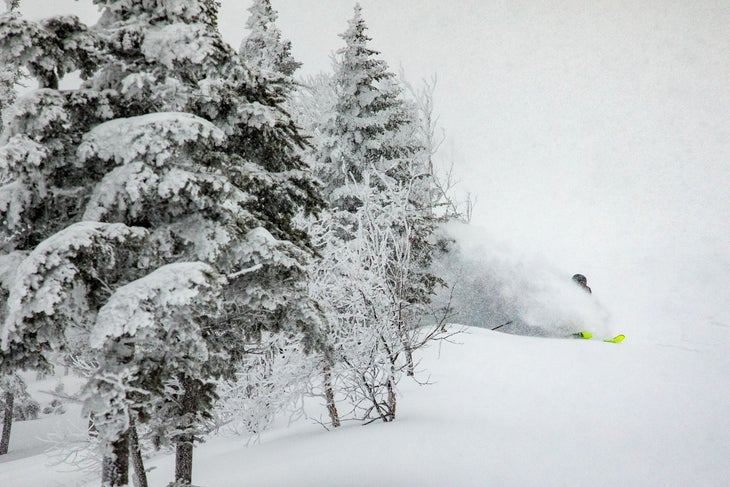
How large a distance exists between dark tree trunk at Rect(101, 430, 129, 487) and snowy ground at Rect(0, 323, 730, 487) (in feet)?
8.12

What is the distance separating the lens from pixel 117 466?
507cm

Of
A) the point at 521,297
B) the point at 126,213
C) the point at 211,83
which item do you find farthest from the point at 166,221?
the point at 521,297

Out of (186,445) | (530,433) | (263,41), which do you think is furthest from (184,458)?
(263,41)

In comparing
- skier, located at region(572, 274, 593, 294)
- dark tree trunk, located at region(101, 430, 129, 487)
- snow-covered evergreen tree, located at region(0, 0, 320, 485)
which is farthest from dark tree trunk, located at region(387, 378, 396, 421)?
skier, located at region(572, 274, 593, 294)

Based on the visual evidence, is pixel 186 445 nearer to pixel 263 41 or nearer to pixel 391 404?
pixel 391 404

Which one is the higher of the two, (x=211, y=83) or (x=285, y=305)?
(x=211, y=83)

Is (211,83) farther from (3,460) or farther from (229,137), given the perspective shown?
(3,460)

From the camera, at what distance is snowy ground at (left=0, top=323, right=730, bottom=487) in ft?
20.8

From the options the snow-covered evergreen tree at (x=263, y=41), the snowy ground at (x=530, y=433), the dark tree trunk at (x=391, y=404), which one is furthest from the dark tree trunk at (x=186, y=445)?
the snow-covered evergreen tree at (x=263, y=41)

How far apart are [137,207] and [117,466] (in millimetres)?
2893

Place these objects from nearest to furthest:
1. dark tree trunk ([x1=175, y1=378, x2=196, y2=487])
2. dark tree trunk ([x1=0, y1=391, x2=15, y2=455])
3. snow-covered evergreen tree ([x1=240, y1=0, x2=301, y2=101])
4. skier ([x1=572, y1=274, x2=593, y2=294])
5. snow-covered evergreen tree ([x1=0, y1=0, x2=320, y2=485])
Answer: snow-covered evergreen tree ([x1=0, y1=0, x2=320, y2=485]) → dark tree trunk ([x1=175, y1=378, x2=196, y2=487]) → snow-covered evergreen tree ([x1=240, y1=0, x2=301, y2=101]) → skier ([x1=572, y1=274, x2=593, y2=294]) → dark tree trunk ([x1=0, y1=391, x2=15, y2=455])

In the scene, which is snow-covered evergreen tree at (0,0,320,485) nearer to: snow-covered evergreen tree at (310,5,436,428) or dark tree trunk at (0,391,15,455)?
snow-covered evergreen tree at (310,5,436,428)

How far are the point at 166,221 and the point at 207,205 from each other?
2.06 feet

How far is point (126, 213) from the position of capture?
510 centimetres
